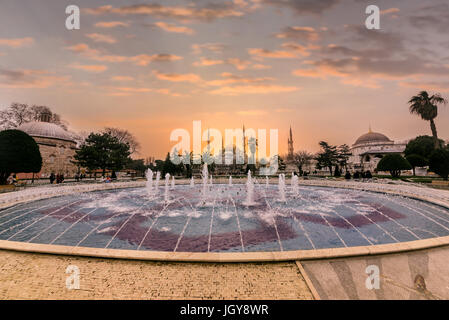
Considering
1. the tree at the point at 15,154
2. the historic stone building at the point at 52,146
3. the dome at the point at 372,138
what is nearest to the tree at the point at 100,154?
the tree at the point at 15,154

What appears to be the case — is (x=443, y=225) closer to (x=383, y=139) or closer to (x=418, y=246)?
(x=418, y=246)

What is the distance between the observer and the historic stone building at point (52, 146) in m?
46.4

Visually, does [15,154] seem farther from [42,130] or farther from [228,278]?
[42,130]

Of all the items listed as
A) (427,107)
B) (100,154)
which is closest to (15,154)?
(100,154)

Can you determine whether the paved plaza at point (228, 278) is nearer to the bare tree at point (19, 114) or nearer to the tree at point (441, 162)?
the tree at point (441, 162)

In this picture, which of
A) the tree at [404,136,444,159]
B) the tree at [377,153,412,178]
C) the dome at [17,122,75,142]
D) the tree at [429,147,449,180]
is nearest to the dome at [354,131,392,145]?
the tree at [404,136,444,159]

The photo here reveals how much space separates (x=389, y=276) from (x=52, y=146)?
61.7 metres

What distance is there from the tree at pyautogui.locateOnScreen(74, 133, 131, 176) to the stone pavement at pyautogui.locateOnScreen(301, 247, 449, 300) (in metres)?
36.0

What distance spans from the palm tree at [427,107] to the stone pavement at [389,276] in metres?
51.1

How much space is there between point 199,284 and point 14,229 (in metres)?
8.62

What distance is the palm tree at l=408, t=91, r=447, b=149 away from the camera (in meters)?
41.2

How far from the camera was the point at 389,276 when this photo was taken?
4.09m

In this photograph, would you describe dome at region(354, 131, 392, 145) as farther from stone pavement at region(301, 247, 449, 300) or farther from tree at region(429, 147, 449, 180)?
stone pavement at region(301, 247, 449, 300)
